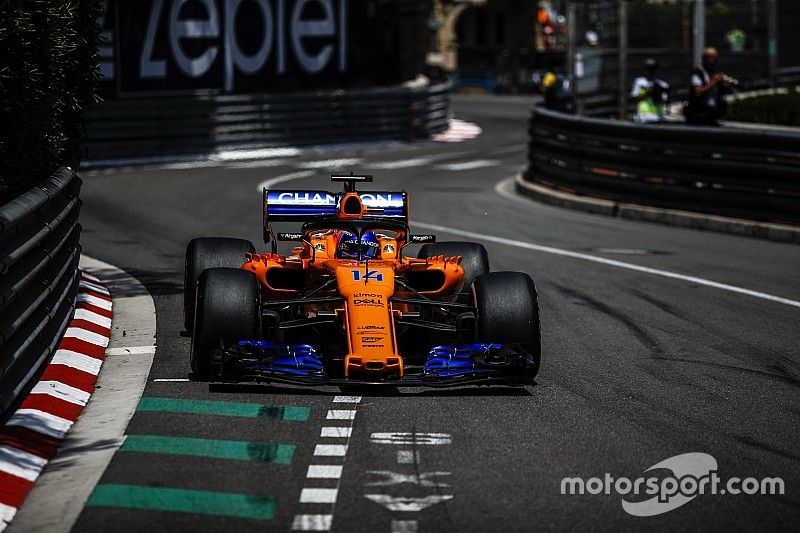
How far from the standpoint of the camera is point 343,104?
33.5 meters

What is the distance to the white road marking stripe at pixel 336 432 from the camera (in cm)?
776

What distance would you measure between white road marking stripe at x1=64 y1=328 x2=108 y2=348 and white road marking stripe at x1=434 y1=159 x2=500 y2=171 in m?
18.9

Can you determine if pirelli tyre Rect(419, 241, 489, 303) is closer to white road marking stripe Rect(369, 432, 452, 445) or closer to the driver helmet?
the driver helmet

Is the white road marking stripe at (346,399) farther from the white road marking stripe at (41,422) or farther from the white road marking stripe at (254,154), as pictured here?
the white road marking stripe at (254,154)

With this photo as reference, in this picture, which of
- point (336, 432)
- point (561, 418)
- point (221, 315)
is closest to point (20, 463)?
point (336, 432)

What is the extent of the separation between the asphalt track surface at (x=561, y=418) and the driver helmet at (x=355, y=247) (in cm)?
126

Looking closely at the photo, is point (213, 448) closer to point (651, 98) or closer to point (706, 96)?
point (706, 96)

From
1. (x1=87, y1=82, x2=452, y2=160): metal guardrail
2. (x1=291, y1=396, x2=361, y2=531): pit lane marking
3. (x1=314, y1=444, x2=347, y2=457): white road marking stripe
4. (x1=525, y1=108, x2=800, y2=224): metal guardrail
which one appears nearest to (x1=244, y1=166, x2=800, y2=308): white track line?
(x1=525, y1=108, x2=800, y2=224): metal guardrail

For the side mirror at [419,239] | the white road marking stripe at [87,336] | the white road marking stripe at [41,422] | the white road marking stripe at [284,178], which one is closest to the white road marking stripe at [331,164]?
the white road marking stripe at [284,178]

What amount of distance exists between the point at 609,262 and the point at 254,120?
1742cm

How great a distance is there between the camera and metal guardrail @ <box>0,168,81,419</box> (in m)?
7.86

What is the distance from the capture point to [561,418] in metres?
8.28

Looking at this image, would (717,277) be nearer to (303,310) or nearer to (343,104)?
(303,310)

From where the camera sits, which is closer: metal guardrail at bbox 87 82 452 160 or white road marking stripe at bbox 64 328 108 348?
white road marking stripe at bbox 64 328 108 348
